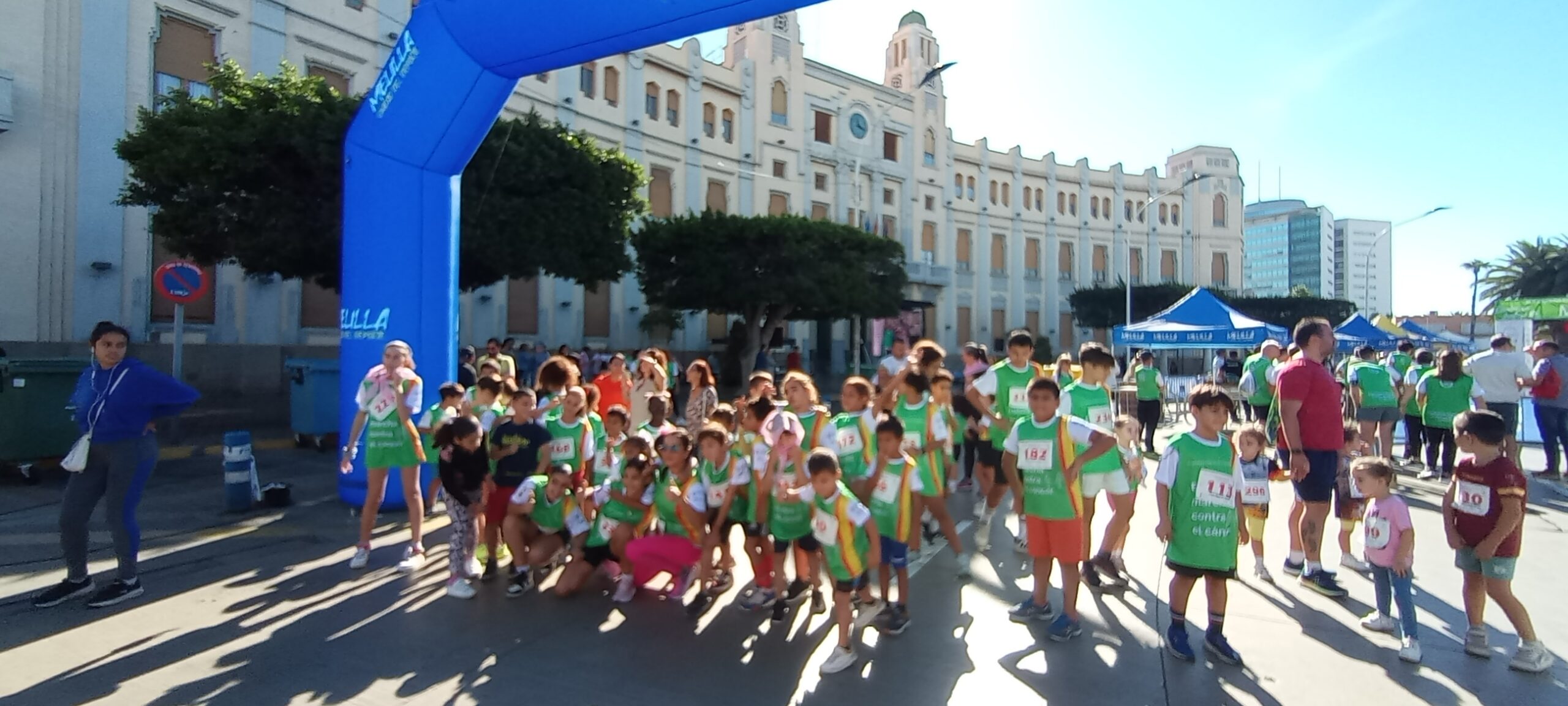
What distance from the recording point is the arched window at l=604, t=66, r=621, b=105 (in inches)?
1111

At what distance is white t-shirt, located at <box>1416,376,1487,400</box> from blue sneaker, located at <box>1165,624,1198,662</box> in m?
7.23

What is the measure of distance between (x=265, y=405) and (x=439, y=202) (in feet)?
38.8

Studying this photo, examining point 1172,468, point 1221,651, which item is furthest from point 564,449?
point 1221,651

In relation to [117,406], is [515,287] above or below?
above

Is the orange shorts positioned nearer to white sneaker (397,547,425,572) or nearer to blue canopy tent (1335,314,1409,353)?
white sneaker (397,547,425,572)

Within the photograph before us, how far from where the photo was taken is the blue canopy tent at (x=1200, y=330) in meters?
14.4

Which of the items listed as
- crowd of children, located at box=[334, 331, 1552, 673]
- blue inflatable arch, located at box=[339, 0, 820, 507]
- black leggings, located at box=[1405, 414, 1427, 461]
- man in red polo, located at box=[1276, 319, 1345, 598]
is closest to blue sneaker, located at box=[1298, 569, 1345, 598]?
man in red polo, located at box=[1276, 319, 1345, 598]

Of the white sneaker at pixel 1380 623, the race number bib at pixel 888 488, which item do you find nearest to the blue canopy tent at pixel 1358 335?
the white sneaker at pixel 1380 623

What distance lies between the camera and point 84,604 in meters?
5.14

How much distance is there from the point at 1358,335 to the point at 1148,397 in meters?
14.1

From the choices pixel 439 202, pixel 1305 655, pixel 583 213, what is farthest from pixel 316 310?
pixel 1305 655

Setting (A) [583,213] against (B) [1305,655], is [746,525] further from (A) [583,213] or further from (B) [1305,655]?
(A) [583,213]

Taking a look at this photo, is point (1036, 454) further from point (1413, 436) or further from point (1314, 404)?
point (1413, 436)

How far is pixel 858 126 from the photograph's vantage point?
128ft
